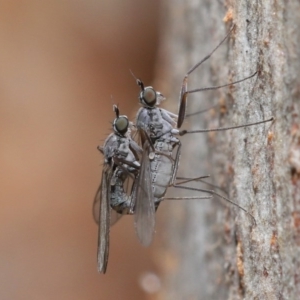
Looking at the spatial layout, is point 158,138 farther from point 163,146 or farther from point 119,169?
point 119,169

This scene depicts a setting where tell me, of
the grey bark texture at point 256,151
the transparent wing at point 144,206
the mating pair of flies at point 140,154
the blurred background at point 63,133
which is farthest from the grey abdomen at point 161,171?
the blurred background at point 63,133

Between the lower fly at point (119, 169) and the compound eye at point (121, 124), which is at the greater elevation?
the compound eye at point (121, 124)

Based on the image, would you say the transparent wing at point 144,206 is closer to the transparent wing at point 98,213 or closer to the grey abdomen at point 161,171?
the grey abdomen at point 161,171

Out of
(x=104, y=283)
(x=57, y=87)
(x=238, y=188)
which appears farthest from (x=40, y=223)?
(x=238, y=188)

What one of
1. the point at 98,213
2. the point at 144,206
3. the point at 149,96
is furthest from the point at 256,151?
the point at 98,213

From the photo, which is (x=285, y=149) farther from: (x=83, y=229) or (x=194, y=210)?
(x=83, y=229)
